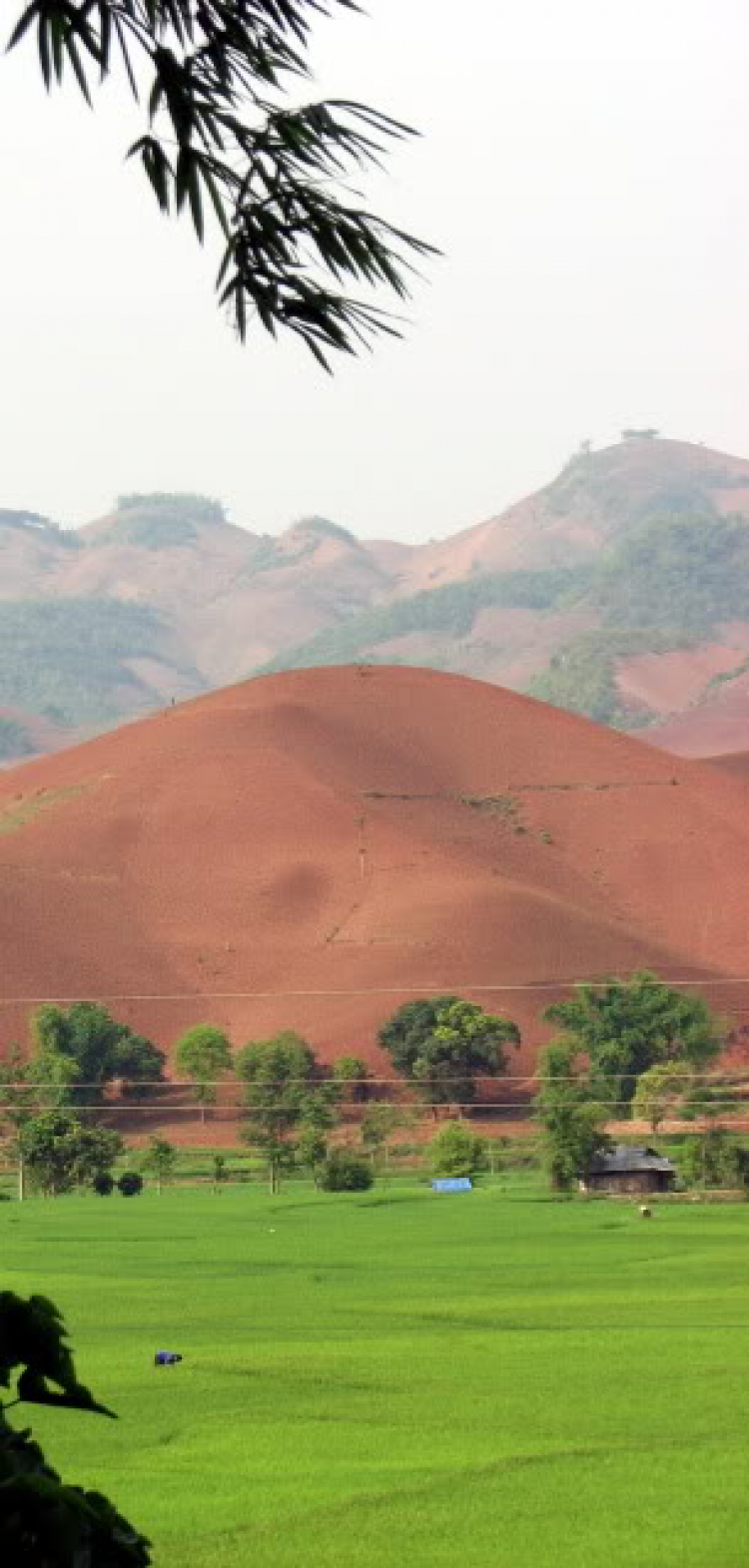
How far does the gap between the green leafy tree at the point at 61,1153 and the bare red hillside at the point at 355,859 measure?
21882 mm

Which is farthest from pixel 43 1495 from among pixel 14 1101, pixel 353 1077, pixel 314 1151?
pixel 353 1077

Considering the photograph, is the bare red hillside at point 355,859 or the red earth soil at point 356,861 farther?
the bare red hillside at point 355,859

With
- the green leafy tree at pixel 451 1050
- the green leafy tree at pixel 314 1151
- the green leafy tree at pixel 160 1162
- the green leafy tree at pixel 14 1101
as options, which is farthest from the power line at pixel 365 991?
the green leafy tree at pixel 160 1162

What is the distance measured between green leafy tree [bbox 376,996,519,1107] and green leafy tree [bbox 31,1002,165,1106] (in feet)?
28.1

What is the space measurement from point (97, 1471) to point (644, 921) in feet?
289

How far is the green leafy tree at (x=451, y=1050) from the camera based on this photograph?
276 feet

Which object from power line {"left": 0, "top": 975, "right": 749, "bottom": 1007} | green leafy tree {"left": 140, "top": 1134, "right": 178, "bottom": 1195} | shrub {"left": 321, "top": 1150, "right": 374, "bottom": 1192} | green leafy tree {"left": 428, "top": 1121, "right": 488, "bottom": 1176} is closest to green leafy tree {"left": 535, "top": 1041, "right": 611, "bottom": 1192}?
green leafy tree {"left": 428, "top": 1121, "right": 488, "bottom": 1176}

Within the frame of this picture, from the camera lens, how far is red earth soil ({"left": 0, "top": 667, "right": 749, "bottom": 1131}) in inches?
3920

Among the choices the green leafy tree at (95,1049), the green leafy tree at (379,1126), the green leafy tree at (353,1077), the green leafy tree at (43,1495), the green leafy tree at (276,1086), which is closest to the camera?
the green leafy tree at (43,1495)

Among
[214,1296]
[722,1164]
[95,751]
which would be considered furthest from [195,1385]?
[95,751]

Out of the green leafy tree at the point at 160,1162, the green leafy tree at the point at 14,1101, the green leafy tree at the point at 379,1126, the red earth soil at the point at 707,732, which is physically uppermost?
the red earth soil at the point at 707,732

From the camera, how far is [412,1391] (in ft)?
92.0

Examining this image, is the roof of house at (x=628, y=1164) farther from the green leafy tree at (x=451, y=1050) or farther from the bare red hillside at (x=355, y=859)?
the bare red hillside at (x=355, y=859)

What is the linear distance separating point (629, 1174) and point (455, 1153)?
19.4ft
